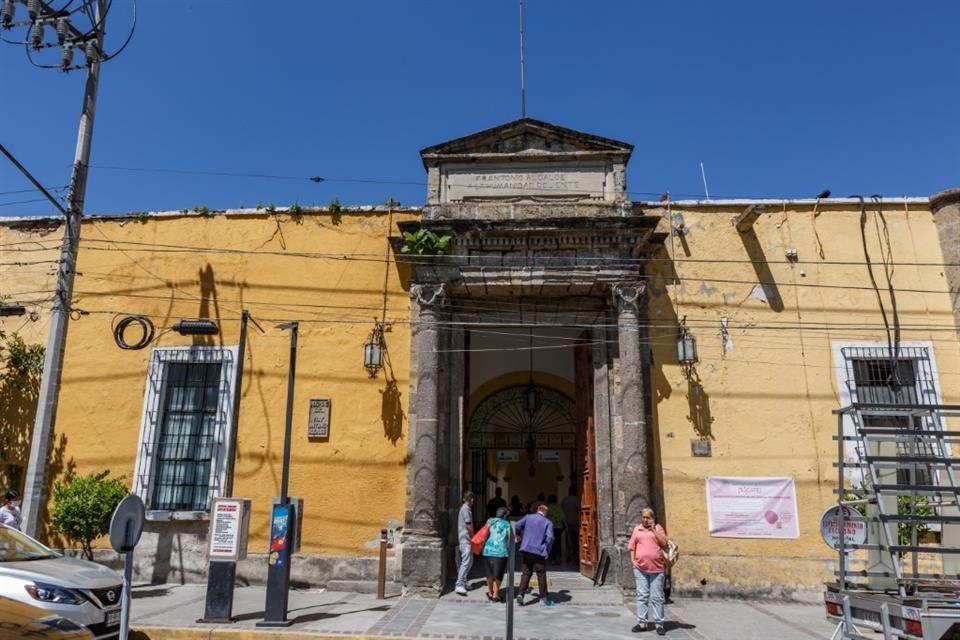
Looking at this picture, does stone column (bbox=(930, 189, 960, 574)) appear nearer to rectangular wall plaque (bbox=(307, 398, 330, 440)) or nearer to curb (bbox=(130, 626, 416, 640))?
curb (bbox=(130, 626, 416, 640))

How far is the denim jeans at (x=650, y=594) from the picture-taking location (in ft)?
25.1

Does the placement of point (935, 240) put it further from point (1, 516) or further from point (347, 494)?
point (1, 516)

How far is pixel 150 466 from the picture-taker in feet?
35.9

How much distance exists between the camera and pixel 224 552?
779 cm

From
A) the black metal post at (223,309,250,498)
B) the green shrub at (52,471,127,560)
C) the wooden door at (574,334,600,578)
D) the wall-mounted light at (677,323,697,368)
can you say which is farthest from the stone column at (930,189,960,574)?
the green shrub at (52,471,127,560)

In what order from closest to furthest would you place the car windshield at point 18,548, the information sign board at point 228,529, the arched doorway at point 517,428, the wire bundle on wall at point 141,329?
1. the car windshield at point 18,548
2. the information sign board at point 228,529
3. the wire bundle on wall at point 141,329
4. the arched doorway at point 517,428

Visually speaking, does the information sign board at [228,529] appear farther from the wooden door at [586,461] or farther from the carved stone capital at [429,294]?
the wooden door at [586,461]

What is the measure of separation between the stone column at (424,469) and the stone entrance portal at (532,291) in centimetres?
2

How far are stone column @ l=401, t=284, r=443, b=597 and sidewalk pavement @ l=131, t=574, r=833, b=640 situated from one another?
0.37 metres

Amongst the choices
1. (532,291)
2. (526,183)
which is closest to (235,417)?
(532,291)

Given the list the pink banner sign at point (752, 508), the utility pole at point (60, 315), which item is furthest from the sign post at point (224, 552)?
the pink banner sign at point (752, 508)

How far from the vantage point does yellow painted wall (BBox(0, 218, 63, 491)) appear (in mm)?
11198

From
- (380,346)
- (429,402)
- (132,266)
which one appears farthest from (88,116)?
(429,402)

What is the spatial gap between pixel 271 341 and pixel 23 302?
4.56 m
